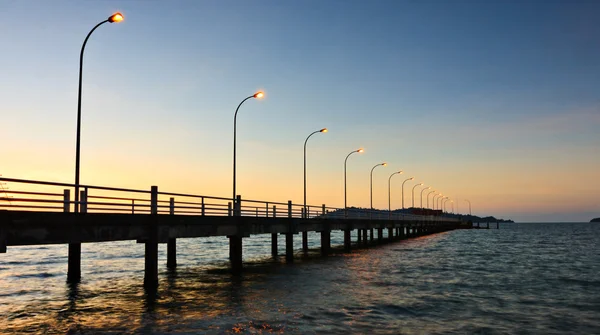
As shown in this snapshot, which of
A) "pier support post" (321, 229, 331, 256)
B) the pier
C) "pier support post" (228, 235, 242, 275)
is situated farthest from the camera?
"pier support post" (321, 229, 331, 256)

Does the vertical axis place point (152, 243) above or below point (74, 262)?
above

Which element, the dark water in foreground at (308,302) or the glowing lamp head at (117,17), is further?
the glowing lamp head at (117,17)

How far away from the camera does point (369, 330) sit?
642 inches

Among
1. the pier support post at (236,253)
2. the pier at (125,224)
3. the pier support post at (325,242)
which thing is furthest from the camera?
the pier support post at (325,242)

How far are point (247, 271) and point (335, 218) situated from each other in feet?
60.0

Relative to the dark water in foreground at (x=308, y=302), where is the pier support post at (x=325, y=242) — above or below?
above

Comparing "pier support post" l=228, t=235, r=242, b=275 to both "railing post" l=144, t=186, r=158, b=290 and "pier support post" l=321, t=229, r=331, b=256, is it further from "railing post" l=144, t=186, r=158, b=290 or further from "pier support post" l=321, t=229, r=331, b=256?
"pier support post" l=321, t=229, r=331, b=256

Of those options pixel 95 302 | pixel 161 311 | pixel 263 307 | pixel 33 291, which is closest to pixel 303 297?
pixel 263 307

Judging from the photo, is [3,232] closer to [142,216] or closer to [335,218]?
[142,216]

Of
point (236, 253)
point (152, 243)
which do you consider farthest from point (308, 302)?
point (236, 253)

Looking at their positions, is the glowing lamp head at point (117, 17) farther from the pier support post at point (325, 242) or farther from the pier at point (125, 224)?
the pier support post at point (325, 242)

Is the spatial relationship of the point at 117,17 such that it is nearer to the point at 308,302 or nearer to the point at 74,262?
the point at 308,302

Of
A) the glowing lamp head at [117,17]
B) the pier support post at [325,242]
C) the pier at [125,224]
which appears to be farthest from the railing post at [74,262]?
the pier support post at [325,242]

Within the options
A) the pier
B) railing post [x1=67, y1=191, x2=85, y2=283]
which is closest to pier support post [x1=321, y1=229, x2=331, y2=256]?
the pier
